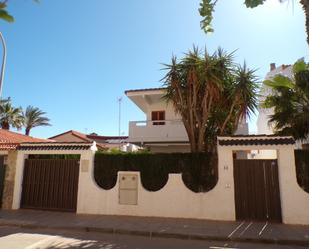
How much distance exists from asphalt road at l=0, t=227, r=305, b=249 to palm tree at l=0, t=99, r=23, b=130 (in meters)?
26.0

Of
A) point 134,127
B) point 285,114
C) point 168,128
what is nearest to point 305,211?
point 285,114

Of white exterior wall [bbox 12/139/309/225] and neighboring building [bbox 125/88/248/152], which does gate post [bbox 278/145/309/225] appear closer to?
white exterior wall [bbox 12/139/309/225]

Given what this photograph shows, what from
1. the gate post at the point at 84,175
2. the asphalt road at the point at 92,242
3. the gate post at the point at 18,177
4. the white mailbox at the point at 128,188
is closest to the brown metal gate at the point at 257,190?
the asphalt road at the point at 92,242

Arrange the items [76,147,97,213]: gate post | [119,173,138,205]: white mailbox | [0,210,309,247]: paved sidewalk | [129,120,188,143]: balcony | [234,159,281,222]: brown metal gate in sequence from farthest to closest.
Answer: [129,120,188,143]: balcony, [76,147,97,213]: gate post, [119,173,138,205]: white mailbox, [234,159,281,222]: brown metal gate, [0,210,309,247]: paved sidewalk

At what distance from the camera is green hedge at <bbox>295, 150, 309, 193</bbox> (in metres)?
10.3

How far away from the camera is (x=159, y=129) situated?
19.0 metres

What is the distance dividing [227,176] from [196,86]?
152 inches

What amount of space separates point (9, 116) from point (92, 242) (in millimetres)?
28358

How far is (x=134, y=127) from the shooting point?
19438 mm

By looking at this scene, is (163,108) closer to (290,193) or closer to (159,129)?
(159,129)

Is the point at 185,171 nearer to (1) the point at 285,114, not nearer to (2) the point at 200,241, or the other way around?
(2) the point at 200,241

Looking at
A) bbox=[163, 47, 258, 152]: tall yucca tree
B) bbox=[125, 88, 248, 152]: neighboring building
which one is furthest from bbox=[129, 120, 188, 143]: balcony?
bbox=[163, 47, 258, 152]: tall yucca tree

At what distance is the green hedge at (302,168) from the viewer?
10305 mm

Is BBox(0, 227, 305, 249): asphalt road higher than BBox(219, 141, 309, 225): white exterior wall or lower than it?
lower
